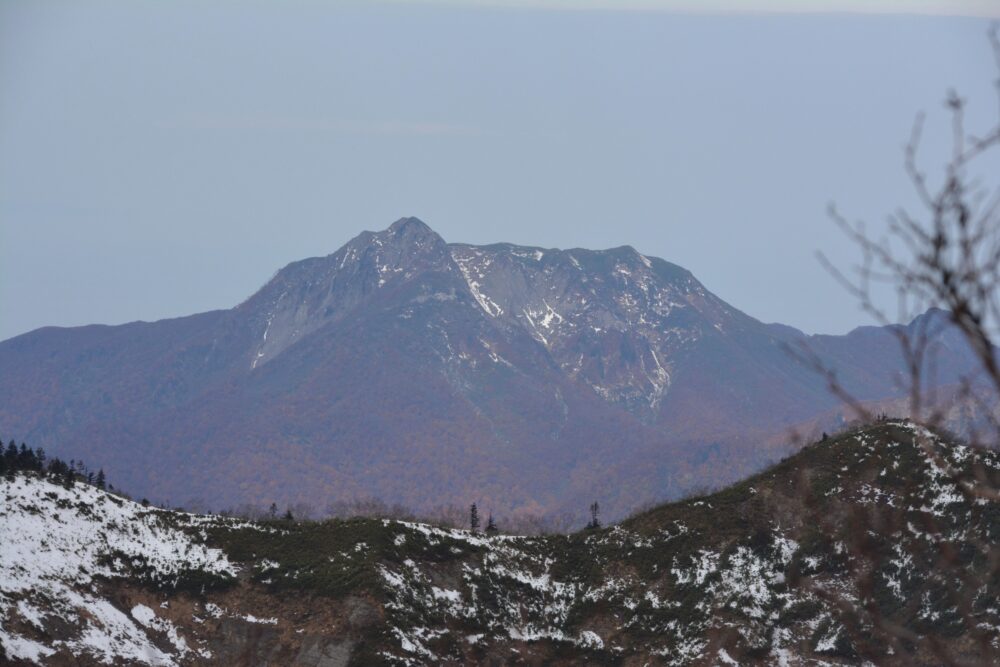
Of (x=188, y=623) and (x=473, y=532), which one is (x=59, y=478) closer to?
(x=188, y=623)

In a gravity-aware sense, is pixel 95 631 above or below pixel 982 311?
below

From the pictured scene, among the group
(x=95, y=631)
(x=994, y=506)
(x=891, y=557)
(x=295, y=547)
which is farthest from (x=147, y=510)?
(x=994, y=506)

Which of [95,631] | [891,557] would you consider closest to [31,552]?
[95,631]

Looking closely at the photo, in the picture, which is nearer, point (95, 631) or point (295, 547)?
point (95, 631)

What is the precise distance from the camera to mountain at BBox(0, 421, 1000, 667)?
94312 millimetres

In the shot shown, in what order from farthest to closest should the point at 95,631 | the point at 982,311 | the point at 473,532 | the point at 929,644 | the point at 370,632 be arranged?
the point at 473,532, the point at 370,632, the point at 95,631, the point at 929,644, the point at 982,311

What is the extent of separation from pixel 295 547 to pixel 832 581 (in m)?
49.5

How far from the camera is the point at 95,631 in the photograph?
9088 cm

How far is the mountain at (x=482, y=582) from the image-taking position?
9431cm

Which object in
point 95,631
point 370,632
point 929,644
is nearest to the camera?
point 929,644

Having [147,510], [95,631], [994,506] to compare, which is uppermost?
[994,506]

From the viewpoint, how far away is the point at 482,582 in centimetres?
11138

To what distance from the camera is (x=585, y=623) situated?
351 ft

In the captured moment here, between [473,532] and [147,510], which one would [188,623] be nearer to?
[147,510]
